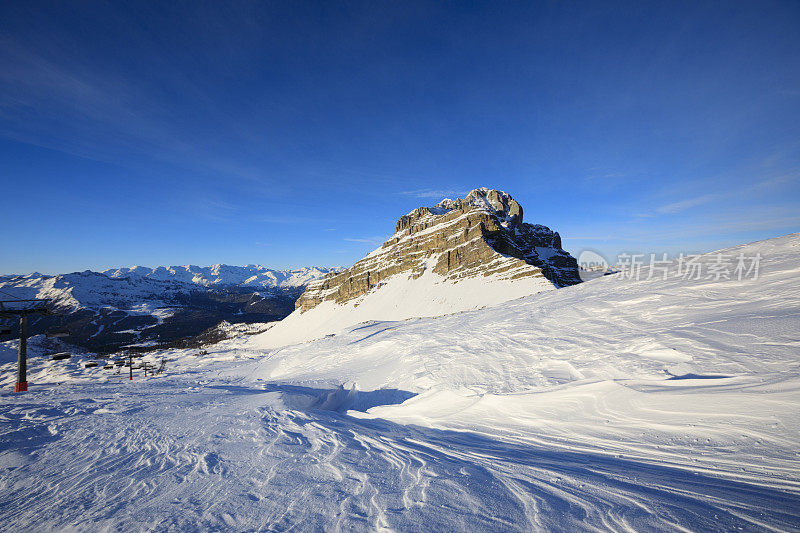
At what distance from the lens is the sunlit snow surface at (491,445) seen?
3109mm

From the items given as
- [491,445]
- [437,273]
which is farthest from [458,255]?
[491,445]

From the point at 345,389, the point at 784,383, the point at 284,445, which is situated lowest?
the point at 345,389

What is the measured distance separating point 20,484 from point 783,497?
956cm

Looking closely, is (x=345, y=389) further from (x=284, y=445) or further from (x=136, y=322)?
(x=136, y=322)

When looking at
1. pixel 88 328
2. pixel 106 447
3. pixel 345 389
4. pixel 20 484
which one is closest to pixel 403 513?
pixel 20 484

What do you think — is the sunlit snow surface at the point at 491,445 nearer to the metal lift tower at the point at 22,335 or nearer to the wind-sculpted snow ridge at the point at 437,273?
the metal lift tower at the point at 22,335

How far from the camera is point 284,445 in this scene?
5168 millimetres

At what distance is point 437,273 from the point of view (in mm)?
86250

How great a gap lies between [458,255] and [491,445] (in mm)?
81037

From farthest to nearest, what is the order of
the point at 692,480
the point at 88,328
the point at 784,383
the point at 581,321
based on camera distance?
1. the point at 88,328
2. the point at 581,321
3. the point at 784,383
4. the point at 692,480

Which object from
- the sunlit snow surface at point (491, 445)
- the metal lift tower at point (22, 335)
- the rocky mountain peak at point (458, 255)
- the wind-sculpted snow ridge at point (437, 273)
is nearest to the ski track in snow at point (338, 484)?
A: the sunlit snow surface at point (491, 445)

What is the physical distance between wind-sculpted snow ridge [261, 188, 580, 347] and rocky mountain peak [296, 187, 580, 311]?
251 mm

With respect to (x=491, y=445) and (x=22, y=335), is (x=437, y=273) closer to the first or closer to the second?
(x=22, y=335)

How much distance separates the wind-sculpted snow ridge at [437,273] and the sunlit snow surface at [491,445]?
50651 mm
